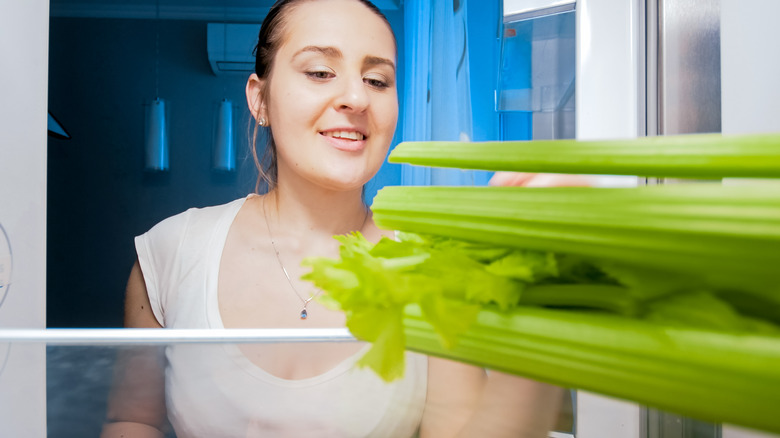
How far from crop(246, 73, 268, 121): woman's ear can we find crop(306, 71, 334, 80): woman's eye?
13cm

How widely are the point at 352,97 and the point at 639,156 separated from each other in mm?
737

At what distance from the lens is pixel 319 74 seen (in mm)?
832

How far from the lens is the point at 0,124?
61cm

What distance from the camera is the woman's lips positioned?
0.81m

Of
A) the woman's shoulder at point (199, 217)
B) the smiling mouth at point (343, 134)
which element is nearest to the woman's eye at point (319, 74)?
the smiling mouth at point (343, 134)

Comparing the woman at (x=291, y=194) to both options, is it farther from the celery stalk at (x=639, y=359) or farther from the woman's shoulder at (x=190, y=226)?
the celery stalk at (x=639, y=359)

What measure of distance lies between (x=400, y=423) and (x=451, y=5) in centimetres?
106

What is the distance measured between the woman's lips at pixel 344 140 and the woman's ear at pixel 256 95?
191mm

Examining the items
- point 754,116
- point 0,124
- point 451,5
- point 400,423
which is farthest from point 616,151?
point 451,5

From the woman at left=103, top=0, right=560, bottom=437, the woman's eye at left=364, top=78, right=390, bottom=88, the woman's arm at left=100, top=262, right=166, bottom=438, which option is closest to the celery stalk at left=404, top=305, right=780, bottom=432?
the woman's arm at left=100, top=262, right=166, bottom=438

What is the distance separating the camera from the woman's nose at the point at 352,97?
799mm

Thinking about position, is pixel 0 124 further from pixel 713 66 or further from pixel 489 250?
pixel 713 66

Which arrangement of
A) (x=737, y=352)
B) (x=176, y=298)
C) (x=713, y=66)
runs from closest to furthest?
1. (x=737, y=352)
2. (x=713, y=66)
3. (x=176, y=298)

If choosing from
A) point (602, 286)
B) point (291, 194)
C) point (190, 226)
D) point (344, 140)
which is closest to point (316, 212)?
point (291, 194)
